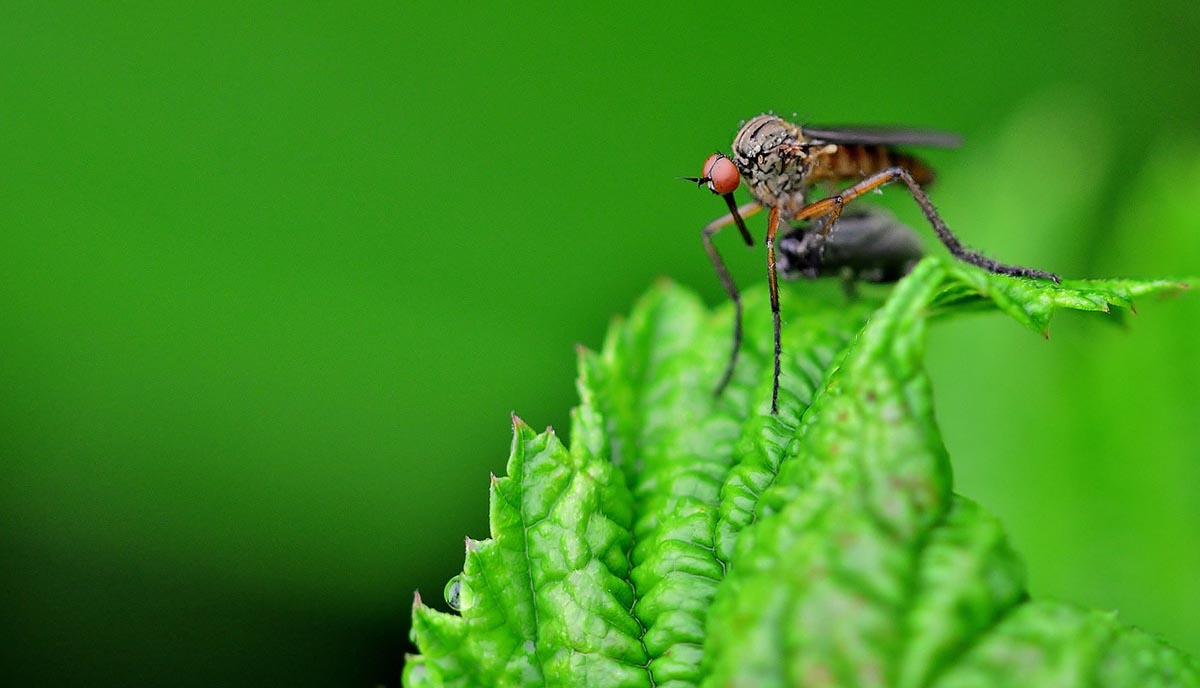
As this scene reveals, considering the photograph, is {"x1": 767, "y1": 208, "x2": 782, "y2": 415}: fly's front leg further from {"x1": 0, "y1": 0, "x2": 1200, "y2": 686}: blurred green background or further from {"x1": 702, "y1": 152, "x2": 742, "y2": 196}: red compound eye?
{"x1": 0, "y1": 0, "x2": 1200, "y2": 686}: blurred green background

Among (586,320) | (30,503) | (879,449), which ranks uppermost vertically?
(586,320)

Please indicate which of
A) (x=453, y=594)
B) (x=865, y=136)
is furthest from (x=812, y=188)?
(x=453, y=594)

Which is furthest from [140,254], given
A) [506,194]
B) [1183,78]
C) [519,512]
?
[1183,78]

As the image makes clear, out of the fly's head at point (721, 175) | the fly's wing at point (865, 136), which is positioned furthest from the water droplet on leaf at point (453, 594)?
the fly's wing at point (865, 136)

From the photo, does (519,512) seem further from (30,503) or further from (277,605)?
(30,503)

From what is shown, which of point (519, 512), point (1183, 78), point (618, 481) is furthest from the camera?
point (1183, 78)

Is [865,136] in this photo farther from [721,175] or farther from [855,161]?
[721,175]
